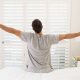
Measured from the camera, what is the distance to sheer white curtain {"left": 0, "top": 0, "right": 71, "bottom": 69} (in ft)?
11.2

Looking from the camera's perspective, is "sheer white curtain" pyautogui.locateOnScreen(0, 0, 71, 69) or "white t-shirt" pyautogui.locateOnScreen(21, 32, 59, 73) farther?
"sheer white curtain" pyautogui.locateOnScreen(0, 0, 71, 69)

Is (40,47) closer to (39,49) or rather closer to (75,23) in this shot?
(39,49)

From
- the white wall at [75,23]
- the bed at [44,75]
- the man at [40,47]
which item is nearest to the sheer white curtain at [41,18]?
the white wall at [75,23]

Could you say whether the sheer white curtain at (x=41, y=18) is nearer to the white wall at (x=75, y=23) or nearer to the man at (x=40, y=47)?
the white wall at (x=75, y=23)

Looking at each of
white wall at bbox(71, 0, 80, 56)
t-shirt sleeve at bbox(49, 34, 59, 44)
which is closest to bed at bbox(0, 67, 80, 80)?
t-shirt sleeve at bbox(49, 34, 59, 44)

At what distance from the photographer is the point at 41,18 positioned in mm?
3447

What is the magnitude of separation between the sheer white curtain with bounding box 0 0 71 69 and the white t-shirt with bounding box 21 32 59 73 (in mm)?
1380

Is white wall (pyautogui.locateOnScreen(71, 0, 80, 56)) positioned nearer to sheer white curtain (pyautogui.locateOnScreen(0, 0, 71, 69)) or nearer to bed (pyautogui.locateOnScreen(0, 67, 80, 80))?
sheer white curtain (pyautogui.locateOnScreen(0, 0, 71, 69))

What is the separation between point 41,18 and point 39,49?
1.44 m

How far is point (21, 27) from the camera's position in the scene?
3504 millimetres

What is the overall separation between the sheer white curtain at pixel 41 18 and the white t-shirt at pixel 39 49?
138cm

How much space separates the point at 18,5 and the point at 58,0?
0.67 m

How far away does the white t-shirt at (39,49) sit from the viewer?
6.81ft

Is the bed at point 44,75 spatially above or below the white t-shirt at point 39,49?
below
